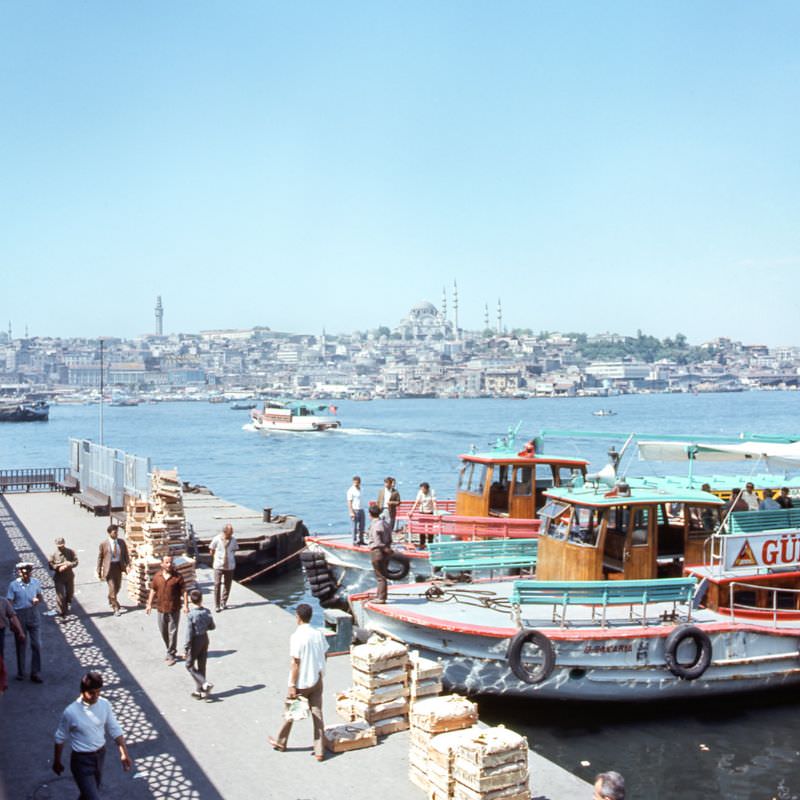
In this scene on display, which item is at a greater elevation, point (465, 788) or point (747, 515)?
point (747, 515)

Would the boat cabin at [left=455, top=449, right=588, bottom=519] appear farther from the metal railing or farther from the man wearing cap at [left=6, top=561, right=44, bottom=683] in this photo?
the metal railing

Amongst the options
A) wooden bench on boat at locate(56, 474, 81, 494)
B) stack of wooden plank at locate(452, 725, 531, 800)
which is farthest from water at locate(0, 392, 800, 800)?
wooden bench on boat at locate(56, 474, 81, 494)

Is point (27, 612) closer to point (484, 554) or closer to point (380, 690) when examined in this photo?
point (380, 690)

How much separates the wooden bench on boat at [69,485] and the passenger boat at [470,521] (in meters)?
16.6

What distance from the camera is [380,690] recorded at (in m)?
11.1

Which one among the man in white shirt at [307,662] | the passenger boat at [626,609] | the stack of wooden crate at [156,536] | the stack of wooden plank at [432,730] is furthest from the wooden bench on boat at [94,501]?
the stack of wooden plank at [432,730]

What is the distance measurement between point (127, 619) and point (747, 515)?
36.7ft

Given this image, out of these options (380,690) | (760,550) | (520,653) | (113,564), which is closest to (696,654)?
(760,550)

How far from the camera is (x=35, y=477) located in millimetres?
38344

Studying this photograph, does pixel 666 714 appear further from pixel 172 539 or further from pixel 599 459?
pixel 599 459

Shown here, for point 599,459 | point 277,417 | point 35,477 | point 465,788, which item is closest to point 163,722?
point 465,788

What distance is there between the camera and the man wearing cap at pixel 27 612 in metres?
12.6

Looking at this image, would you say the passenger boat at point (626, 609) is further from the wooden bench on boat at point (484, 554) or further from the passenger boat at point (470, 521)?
the passenger boat at point (470, 521)

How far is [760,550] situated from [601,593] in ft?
10.9
